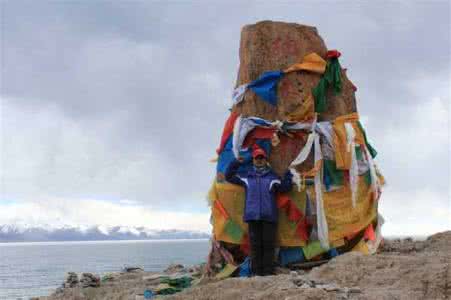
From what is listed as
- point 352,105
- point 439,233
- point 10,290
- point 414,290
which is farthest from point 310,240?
point 10,290

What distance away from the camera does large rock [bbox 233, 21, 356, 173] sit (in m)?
9.06

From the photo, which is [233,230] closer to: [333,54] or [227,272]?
[227,272]

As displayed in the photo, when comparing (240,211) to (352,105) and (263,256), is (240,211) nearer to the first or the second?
(263,256)

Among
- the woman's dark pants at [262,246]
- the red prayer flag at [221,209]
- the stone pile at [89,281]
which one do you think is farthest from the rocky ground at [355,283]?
the stone pile at [89,281]

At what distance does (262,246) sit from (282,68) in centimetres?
271

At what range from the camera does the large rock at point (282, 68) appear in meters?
9.06

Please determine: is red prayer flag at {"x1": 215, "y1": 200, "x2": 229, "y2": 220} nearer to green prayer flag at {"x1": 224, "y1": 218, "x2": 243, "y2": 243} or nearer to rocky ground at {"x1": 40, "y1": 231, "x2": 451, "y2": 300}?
green prayer flag at {"x1": 224, "y1": 218, "x2": 243, "y2": 243}

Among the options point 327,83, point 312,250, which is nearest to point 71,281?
point 312,250

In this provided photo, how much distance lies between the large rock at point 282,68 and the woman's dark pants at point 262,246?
963 mm

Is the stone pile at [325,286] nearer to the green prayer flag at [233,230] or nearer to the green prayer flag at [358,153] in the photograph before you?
the green prayer flag at [233,230]

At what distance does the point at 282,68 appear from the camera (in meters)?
9.24

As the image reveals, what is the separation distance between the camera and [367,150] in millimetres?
9516

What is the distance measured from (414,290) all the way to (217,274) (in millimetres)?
3717

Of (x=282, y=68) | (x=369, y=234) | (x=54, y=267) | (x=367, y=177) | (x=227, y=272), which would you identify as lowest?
(x=54, y=267)
